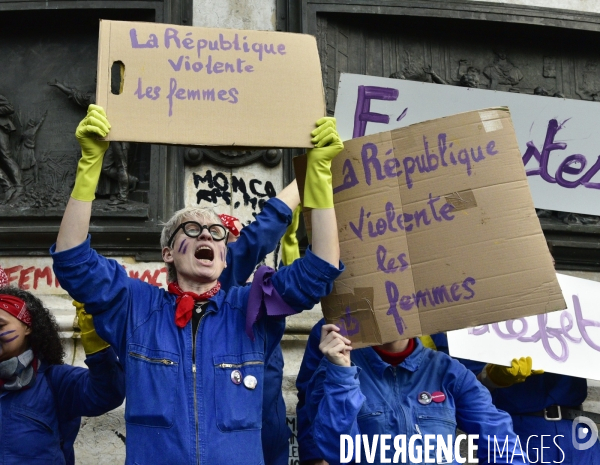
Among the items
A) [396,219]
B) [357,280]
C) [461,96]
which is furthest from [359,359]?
[461,96]

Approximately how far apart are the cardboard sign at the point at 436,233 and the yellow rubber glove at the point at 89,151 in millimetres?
787

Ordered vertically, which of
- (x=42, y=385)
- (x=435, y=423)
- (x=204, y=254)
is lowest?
(x=435, y=423)

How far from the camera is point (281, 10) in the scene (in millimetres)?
6777

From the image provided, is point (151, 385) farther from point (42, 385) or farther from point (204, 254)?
point (42, 385)

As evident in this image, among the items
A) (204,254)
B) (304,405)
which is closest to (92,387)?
(204,254)

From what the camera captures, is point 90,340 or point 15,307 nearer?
point 90,340

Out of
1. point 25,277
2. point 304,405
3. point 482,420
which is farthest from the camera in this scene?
point 25,277

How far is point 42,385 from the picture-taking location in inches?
164

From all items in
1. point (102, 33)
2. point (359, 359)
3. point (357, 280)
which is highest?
point (102, 33)

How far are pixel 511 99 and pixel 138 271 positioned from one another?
260 centimetres

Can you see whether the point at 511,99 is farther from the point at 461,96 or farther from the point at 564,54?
the point at 564,54

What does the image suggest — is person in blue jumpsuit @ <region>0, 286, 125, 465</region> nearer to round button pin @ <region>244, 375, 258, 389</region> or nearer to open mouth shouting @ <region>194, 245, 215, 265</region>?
open mouth shouting @ <region>194, 245, 215, 265</region>

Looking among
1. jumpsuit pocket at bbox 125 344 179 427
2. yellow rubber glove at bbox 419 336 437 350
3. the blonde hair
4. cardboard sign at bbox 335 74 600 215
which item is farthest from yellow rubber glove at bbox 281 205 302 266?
cardboard sign at bbox 335 74 600 215

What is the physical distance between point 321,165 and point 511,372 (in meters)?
1.67
